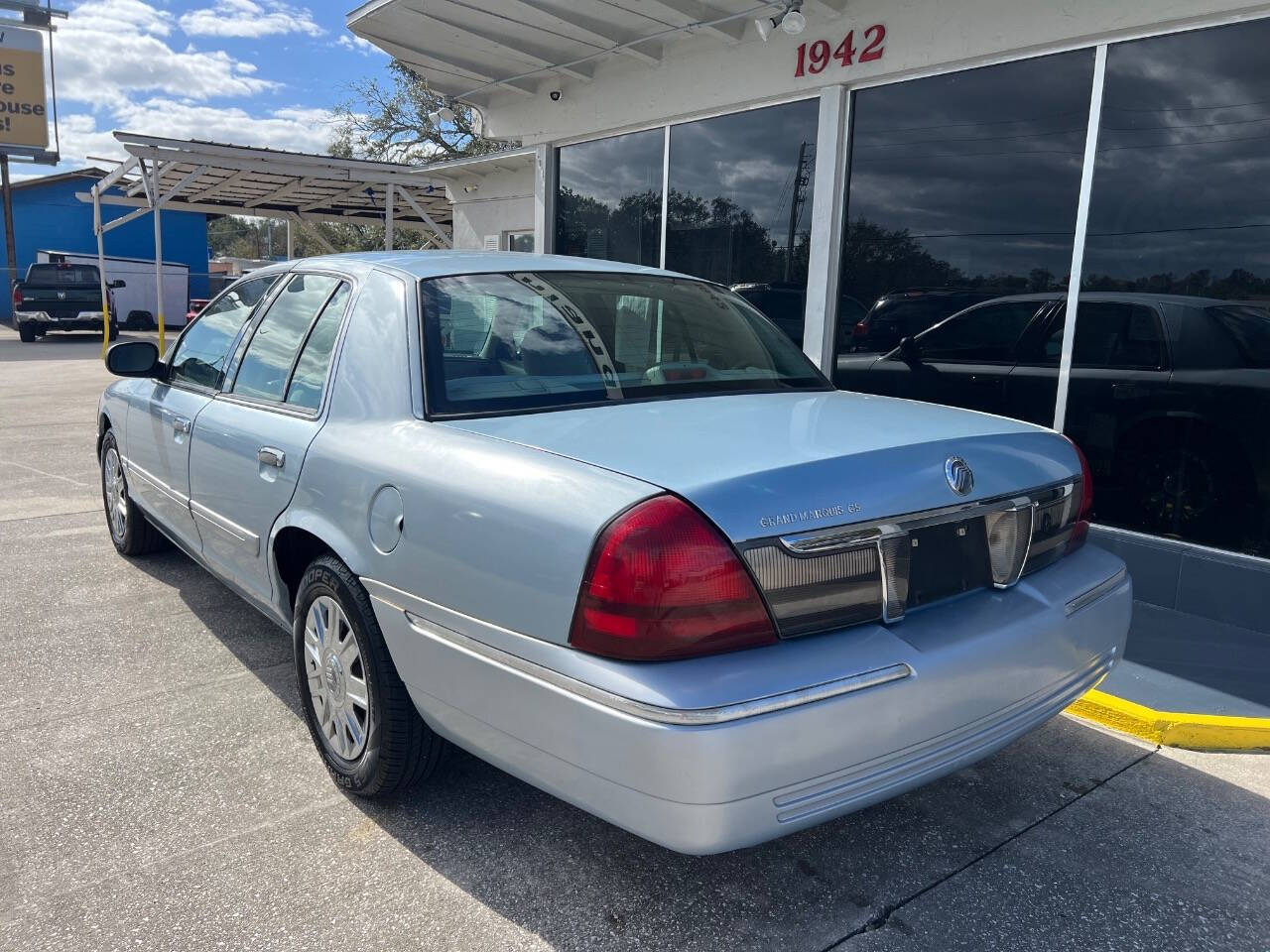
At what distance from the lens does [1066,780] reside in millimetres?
3197

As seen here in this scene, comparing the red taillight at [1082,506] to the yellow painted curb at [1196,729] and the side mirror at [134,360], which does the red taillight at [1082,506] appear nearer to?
the yellow painted curb at [1196,729]

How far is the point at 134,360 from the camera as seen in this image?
4301mm

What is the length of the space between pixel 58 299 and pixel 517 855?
26.1m

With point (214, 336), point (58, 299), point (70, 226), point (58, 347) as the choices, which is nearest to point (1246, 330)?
point (214, 336)

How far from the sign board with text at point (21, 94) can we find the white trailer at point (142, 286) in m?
6.00

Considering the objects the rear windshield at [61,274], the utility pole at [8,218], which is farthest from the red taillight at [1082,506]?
the utility pole at [8,218]

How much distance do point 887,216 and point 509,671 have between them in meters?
5.16

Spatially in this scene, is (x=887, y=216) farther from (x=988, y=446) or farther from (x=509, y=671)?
(x=509, y=671)

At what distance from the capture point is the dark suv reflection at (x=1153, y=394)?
477cm

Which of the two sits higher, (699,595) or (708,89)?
(708,89)

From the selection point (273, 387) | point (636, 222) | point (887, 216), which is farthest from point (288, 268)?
point (636, 222)

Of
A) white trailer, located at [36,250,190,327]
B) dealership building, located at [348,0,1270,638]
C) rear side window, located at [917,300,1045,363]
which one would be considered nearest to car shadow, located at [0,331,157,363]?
white trailer, located at [36,250,190,327]

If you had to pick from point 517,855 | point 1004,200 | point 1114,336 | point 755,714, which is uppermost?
point 1004,200

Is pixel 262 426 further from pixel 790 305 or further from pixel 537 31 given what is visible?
pixel 537 31
